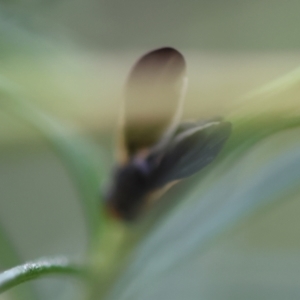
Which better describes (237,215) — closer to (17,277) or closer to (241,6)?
(17,277)

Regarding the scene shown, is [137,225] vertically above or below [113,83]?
below

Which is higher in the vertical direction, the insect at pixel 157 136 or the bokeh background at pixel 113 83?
the bokeh background at pixel 113 83

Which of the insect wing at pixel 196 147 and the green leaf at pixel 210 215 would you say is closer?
the insect wing at pixel 196 147

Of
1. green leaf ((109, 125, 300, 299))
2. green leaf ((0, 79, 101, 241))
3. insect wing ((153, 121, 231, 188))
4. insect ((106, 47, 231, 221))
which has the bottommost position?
green leaf ((109, 125, 300, 299))

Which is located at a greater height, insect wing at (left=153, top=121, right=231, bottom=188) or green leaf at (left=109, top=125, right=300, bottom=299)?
insect wing at (left=153, top=121, right=231, bottom=188)

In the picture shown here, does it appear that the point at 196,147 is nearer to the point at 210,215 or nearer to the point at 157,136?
the point at 157,136

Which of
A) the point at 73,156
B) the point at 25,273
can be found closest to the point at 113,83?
the point at 73,156
